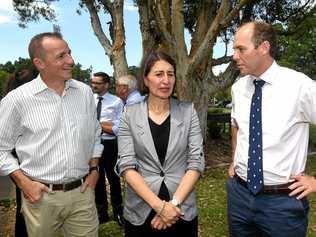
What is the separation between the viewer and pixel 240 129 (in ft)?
11.3

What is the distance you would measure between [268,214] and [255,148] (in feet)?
1.57

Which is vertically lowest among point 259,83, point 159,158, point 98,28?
point 159,158

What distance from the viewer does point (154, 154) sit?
3312 millimetres

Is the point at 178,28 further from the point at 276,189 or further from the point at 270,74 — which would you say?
the point at 276,189

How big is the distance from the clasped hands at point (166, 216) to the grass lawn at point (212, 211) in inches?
131

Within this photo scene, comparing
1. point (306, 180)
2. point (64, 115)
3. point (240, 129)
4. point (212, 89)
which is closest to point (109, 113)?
point (64, 115)

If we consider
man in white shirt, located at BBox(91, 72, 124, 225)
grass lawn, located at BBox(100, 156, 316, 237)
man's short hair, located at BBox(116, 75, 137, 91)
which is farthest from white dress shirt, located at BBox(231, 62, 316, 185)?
man in white shirt, located at BBox(91, 72, 124, 225)

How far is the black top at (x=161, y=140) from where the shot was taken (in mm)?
3318

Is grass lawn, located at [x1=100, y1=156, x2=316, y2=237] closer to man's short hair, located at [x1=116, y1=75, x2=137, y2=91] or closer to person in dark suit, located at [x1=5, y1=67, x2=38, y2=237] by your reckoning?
person in dark suit, located at [x1=5, y1=67, x2=38, y2=237]

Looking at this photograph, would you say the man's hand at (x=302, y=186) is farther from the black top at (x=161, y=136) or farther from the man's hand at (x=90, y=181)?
the man's hand at (x=90, y=181)

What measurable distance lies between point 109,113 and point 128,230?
384 centimetres

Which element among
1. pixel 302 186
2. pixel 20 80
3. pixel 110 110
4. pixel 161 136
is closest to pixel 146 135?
pixel 161 136

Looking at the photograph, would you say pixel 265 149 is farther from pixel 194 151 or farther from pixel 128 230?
pixel 128 230

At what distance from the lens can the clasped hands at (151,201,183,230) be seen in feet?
10.5
